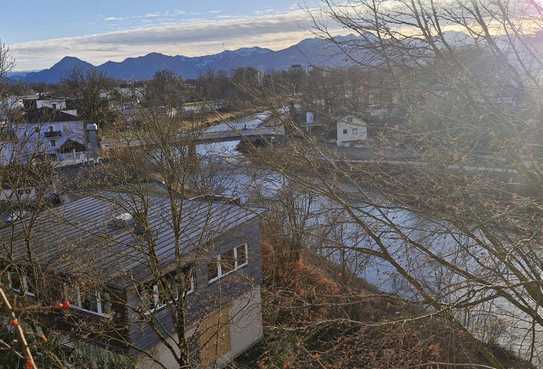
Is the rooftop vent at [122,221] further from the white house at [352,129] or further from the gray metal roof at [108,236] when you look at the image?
the white house at [352,129]

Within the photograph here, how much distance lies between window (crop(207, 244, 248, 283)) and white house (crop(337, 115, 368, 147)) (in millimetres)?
4468

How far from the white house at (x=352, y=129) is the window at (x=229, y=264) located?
4.47m

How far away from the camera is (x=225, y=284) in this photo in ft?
29.0

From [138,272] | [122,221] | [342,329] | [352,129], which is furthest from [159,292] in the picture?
[352,129]

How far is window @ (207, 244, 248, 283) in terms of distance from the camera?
8.49 metres

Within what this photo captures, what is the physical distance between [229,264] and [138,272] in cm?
201

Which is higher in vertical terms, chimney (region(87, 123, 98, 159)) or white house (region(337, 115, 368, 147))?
white house (region(337, 115, 368, 147))

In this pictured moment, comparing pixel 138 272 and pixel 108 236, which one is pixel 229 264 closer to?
pixel 138 272

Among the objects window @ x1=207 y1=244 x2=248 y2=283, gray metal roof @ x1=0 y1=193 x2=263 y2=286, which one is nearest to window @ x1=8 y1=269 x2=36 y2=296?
gray metal roof @ x1=0 y1=193 x2=263 y2=286

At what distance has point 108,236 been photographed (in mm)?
6781

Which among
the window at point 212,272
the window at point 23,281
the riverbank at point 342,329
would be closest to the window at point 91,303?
the window at point 23,281

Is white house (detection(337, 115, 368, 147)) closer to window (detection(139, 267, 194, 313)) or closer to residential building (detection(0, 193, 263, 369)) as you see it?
residential building (detection(0, 193, 263, 369))

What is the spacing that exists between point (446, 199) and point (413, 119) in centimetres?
62

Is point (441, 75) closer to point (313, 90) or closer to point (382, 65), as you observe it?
point (382, 65)
